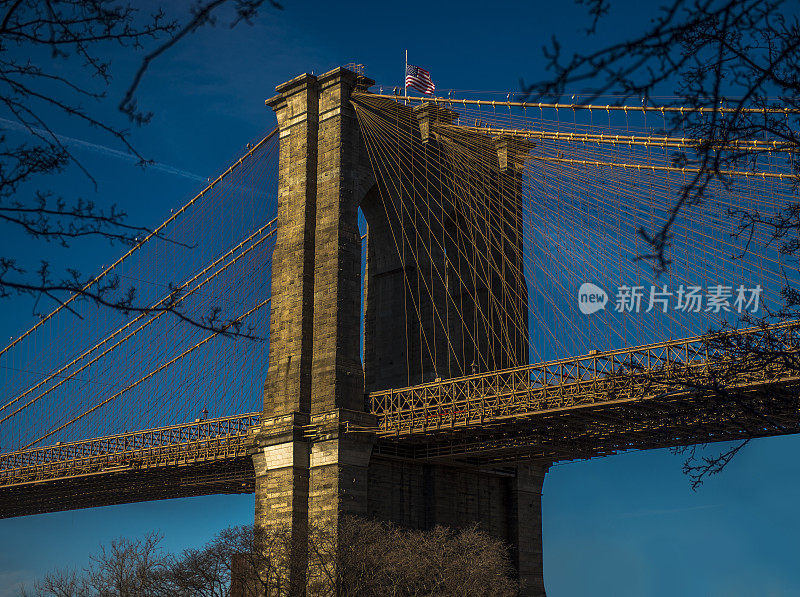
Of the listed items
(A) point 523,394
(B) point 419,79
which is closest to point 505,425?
(A) point 523,394

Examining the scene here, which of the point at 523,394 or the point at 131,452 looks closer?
the point at 523,394

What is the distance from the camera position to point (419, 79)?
48.3 meters

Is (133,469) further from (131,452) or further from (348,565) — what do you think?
(348,565)

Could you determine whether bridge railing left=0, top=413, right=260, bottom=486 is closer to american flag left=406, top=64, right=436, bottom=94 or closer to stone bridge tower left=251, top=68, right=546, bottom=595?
stone bridge tower left=251, top=68, right=546, bottom=595

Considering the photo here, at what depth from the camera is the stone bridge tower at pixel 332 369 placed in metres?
40.1

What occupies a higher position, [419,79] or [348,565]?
[419,79]

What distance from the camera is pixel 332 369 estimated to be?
40938mm

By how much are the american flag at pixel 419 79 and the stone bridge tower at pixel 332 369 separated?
2.17 metres

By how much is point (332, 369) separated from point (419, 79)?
1470 centimetres

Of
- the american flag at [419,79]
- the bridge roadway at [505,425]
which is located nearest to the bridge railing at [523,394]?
the bridge roadway at [505,425]

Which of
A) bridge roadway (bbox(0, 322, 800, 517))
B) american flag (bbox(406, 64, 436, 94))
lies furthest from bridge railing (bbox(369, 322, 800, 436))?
american flag (bbox(406, 64, 436, 94))

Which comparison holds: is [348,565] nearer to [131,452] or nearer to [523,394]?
[523,394]

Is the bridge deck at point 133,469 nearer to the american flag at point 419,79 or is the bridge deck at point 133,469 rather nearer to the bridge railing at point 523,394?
the bridge railing at point 523,394

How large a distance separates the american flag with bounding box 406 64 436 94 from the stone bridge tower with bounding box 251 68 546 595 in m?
2.17
